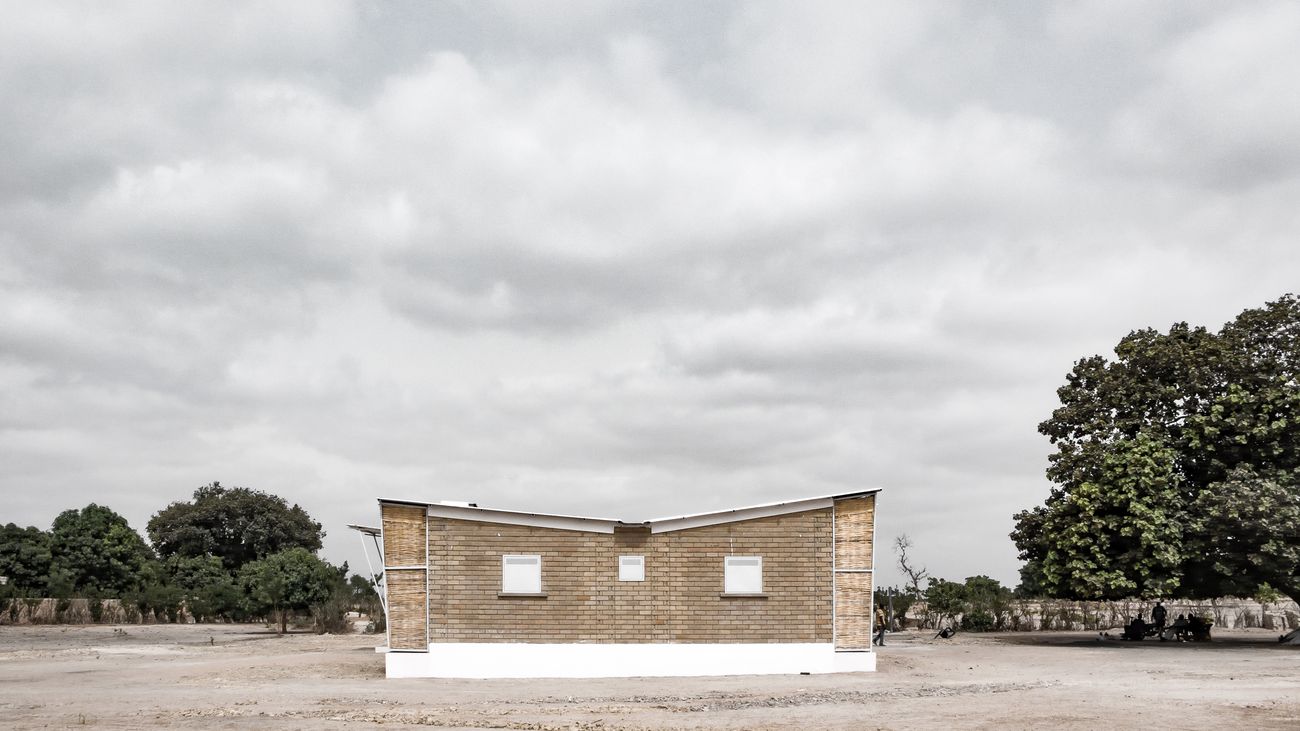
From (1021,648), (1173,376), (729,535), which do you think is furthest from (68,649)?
(1173,376)

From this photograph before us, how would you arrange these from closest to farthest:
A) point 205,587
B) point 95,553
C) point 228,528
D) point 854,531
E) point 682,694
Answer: point 682,694
point 854,531
point 205,587
point 95,553
point 228,528

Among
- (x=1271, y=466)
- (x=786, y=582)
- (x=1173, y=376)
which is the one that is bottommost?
(x=786, y=582)

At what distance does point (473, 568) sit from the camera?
27.3 meters

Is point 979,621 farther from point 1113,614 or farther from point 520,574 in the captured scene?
point 520,574

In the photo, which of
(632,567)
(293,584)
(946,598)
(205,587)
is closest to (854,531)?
(632,567)

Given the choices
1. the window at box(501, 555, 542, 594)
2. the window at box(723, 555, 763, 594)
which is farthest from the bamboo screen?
the window at box(501, 555, 542, 594)

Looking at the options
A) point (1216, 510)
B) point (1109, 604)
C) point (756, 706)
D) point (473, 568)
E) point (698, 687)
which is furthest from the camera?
point (1109, 604)

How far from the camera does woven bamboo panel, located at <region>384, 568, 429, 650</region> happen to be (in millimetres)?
26938

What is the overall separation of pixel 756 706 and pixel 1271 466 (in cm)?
2474

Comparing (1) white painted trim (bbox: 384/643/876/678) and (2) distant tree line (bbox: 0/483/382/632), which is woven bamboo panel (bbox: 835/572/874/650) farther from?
(2) distant tree line (bbox: 0/483/382/632)

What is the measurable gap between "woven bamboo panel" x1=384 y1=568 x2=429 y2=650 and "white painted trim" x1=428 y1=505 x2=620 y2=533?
148 cm

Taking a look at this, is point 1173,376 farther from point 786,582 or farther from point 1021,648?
point 786,582

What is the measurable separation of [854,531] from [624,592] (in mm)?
5804

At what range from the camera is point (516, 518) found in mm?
27469
